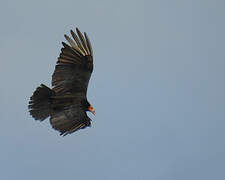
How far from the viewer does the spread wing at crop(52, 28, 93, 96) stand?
A: 492 inches

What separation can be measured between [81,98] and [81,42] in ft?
5.54

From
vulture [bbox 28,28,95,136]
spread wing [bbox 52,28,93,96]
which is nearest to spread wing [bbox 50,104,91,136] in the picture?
vulture [bbox 28,28,95,136]

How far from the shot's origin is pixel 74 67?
12812mm

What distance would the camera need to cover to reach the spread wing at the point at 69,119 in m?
12.0

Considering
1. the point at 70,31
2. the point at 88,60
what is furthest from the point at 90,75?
the point at 70,31

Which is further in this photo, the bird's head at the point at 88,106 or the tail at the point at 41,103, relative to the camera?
the bird's head at the point at 88,106

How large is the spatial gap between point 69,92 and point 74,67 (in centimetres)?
81

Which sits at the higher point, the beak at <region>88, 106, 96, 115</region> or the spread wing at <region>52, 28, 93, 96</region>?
the spread wing at <region>52, 28, 93, 96</region>

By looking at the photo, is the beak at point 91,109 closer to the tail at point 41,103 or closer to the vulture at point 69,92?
the vulture at point 69,92

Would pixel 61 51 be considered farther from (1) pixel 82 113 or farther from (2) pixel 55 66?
(1) pixel 82 113

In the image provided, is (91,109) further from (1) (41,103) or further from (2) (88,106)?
(1) (41,103)

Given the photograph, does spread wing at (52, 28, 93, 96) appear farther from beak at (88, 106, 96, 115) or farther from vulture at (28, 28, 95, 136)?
beak at (88, 106, 96, 115)

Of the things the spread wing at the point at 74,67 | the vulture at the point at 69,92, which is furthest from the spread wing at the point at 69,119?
the spread wing at the point at 74,67

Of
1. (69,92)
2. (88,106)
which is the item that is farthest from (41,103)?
(88,106)
